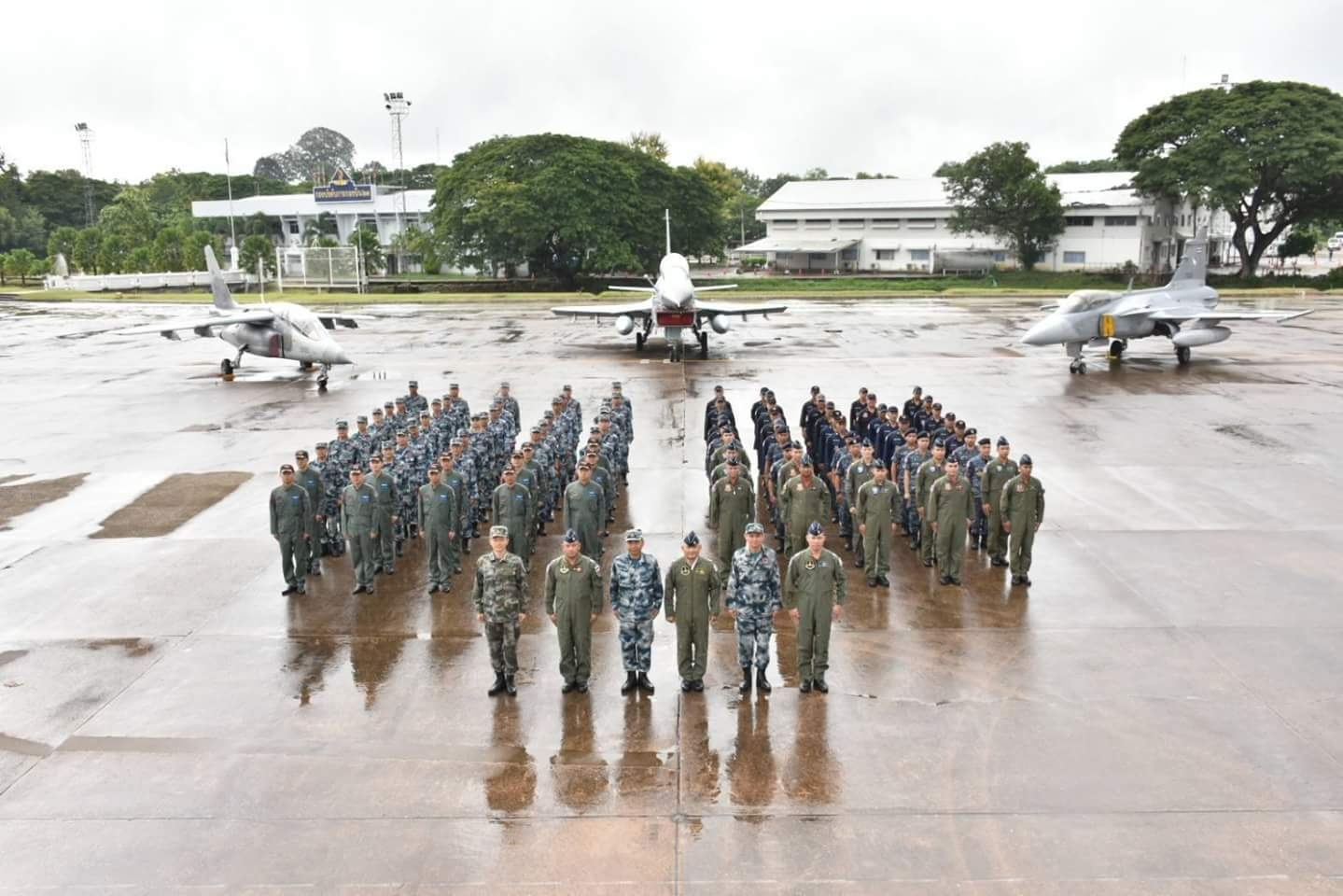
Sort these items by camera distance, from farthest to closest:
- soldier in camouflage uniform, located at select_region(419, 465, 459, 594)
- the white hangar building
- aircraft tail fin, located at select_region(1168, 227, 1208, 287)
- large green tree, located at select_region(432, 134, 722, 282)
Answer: the white hangar building
large green tree, located at select_region(432, 134, 722, 282)
aircraft tail fin, located at select_region(1168, 227, 1208, 287)
soldier in camouflage uniform, located at select_region(419, 465, 459, 594)

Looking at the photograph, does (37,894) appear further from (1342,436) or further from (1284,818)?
(1342,436)

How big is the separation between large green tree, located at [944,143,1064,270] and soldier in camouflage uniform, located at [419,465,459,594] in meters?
57.4

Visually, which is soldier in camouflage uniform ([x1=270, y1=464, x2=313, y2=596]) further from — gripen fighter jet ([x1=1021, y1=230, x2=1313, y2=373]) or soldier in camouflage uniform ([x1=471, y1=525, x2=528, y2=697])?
gripen fighter jet ([x1=1021, y1=230, x2=1313, y2=373])

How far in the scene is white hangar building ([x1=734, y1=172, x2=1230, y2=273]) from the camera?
62.9 metres

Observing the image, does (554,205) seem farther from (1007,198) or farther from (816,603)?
(816,603)

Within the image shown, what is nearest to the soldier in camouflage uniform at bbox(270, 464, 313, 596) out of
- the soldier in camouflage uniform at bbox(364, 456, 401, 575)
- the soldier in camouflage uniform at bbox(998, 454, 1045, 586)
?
the soldier in camouflage uniform at bbox(364, 456, 401, 575)

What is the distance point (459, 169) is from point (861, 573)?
170ft

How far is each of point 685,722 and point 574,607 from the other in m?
1.08

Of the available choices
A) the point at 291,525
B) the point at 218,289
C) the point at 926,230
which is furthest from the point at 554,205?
the point at 291,525

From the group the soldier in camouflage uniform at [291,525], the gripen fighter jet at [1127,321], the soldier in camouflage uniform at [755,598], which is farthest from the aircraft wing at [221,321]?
the soldier in camouflage uniform at [755,598]

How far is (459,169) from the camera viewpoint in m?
56.8

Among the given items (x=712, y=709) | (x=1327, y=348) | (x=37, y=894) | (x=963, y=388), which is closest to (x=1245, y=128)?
(x=1327, y=348)

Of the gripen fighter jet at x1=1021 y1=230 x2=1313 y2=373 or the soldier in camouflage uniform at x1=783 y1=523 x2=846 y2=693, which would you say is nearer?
the soldier in camouflage uniform at x1=783 y1=523 x2=846 y2=693

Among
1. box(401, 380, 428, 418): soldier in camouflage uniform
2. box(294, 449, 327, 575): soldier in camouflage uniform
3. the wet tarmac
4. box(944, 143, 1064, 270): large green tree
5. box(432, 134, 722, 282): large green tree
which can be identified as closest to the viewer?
the wet tarmac
